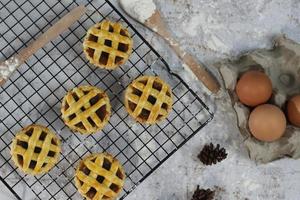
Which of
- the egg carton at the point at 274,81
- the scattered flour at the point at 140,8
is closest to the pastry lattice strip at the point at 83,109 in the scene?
the scattered flour at the point at 140,8

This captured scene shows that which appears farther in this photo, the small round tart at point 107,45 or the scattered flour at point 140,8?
the scattered flour at point 140,8

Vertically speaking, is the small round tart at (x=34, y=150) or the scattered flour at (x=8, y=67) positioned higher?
the scattered flour at (x=8, y=67)

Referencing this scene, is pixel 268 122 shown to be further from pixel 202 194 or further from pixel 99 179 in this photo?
pixel 99 179

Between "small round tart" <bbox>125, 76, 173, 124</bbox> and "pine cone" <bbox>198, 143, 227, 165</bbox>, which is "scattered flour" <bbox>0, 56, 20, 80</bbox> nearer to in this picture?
"small round tart" <bbox>125, 76, 173, 124</bbox>

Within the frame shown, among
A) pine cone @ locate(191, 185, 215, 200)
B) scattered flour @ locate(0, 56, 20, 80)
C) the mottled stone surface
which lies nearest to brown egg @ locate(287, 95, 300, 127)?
the mottled stone surface

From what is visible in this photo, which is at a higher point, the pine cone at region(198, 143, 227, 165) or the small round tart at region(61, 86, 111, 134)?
the small round tart at region(61, 86, 111, 134)

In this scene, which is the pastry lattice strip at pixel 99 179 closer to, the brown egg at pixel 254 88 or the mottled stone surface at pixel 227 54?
the mottled stone surface at pixel 227 54

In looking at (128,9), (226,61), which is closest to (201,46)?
(226,61)
